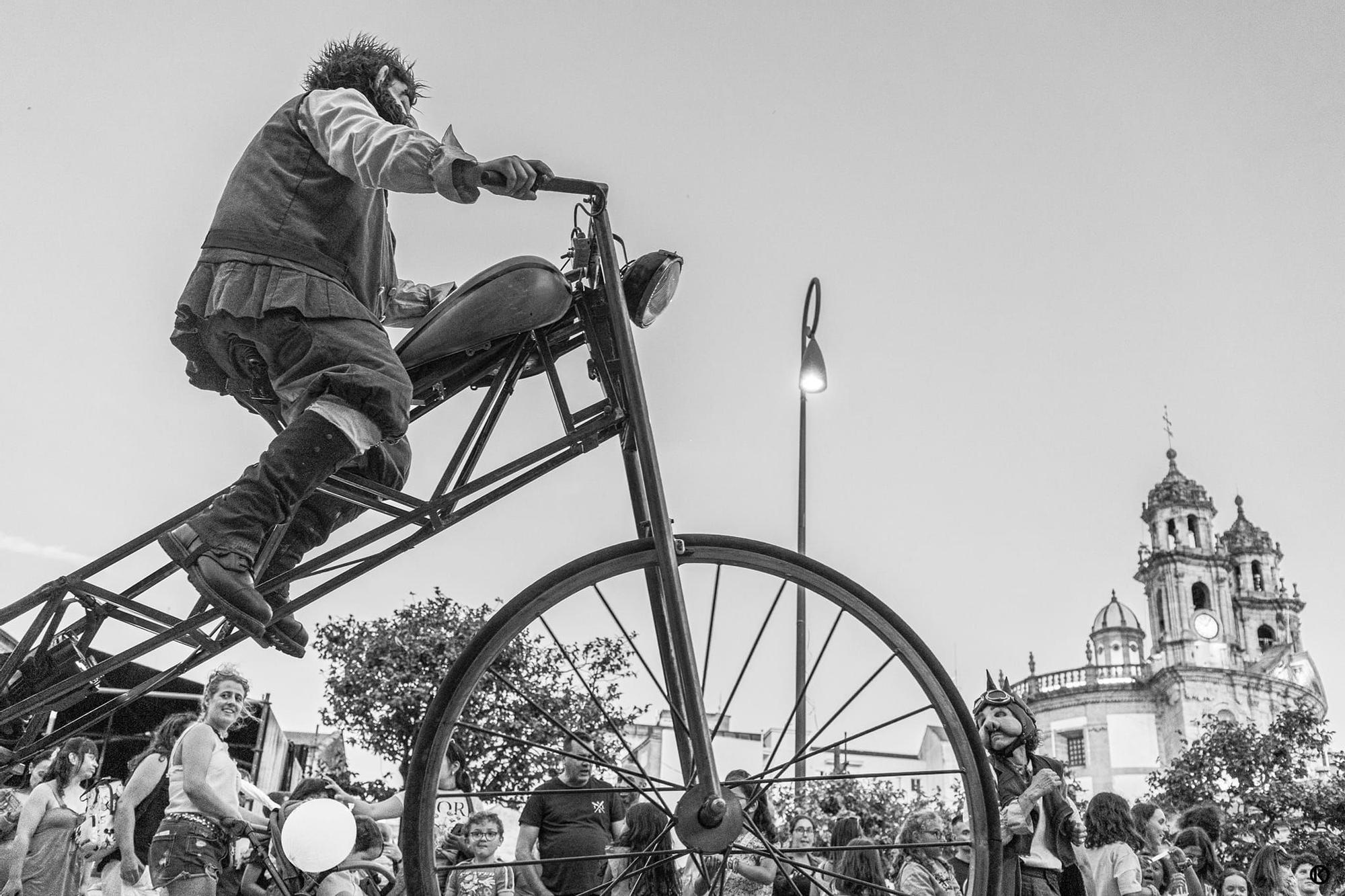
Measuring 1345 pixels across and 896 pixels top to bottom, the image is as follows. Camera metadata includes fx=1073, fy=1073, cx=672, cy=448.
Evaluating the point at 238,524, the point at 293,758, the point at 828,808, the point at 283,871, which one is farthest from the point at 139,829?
the point at 293,758

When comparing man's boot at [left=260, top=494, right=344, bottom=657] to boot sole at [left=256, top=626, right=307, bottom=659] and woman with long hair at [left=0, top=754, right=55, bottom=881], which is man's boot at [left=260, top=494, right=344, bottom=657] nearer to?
boot sole at [left=256, top=626, right=307, bottom=659]

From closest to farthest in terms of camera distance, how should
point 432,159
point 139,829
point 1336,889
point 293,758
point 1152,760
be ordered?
point 432,159 < point 139,829 < point 1336,889 < point 293,758 < point 1152,760

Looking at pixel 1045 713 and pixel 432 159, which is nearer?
pixel 432 159

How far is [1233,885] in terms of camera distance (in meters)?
8.29

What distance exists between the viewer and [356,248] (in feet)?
9.14

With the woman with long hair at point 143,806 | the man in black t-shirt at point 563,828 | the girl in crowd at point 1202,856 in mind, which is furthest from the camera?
the girl in crowd at point 1202,856

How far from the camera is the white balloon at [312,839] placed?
15.1 ft

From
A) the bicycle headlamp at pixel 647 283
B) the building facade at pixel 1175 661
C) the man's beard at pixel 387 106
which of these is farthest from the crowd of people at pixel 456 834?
the building facade at pixel 1175 661

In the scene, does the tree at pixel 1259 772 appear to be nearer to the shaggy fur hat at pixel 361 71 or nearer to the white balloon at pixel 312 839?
the white balloon at pixel 312 839

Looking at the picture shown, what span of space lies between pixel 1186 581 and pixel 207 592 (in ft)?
298

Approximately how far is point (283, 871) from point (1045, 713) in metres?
81.4

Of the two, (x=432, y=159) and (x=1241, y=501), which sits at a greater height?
(x=1241, y=501)

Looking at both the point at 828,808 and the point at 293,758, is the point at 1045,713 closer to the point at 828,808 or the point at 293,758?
the point at 293,758

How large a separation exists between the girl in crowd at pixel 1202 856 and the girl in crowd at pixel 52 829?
7979 mm
